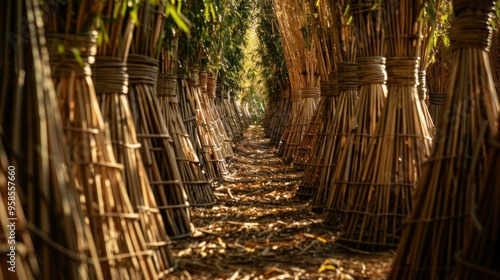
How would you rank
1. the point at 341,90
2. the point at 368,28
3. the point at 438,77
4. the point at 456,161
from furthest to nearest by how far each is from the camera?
the point at 438,77
the point at 341,90
the point at 368,28
the point at 456,161

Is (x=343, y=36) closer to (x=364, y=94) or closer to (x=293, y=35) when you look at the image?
(x=364, y=94)

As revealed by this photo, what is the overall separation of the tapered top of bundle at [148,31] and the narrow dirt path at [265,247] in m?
1.09

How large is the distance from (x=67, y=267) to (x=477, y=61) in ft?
5.73

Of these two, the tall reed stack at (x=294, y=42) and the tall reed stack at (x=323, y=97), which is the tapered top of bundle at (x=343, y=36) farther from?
the tall reed stack at (x=294, y=42)

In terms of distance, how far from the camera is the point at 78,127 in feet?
6.94

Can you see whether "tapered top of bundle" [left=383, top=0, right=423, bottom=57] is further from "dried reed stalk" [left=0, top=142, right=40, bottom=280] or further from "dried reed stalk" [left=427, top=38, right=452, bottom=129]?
"dried reed stalk" [left=427, top=38, right=452, bottom=129]

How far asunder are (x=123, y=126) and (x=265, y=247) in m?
1.11

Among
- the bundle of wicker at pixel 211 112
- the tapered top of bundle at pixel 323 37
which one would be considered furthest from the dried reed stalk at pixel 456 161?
the bundle of wicker at pixel 211 112

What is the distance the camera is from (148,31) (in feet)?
10.5

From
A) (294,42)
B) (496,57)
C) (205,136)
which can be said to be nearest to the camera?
(205,136)

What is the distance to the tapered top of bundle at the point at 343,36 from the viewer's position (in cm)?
432

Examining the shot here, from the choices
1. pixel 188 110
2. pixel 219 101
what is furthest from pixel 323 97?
pixel 219 101

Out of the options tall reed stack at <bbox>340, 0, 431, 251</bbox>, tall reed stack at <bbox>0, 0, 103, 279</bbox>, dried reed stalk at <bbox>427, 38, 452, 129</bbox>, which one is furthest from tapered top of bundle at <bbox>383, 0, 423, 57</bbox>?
dried reed stalk at <bbox>427, 38, 452, 129</bbox>

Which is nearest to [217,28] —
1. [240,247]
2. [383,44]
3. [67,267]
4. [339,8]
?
[339,8]
